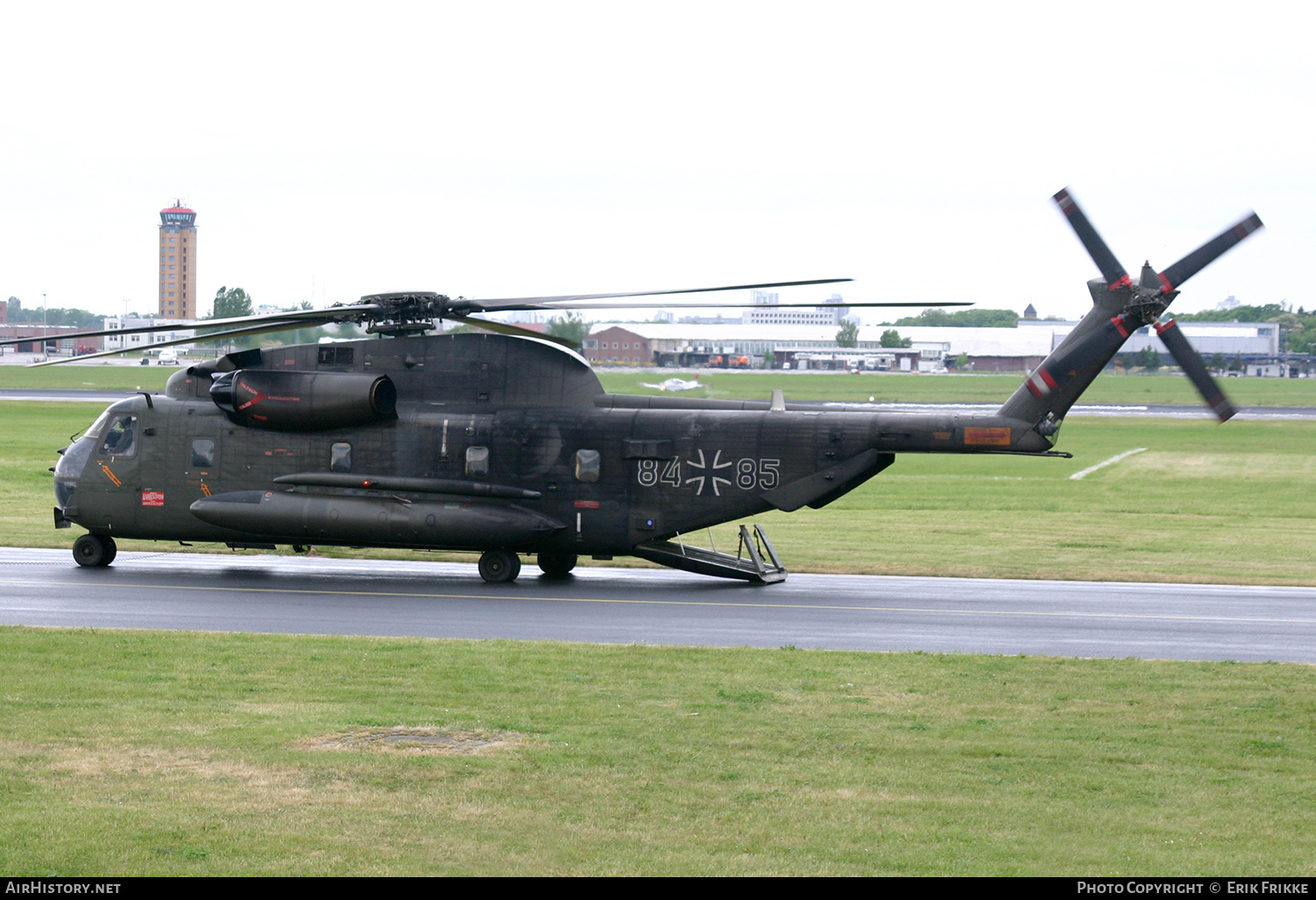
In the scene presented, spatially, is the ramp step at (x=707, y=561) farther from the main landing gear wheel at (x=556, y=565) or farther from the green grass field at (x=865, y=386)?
the green grass field at (x=865, y=386)

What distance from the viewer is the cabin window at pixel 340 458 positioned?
21.8 meters

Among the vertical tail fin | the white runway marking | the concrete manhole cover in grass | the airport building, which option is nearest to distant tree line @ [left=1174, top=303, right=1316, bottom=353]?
the airport building

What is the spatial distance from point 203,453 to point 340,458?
100 inches

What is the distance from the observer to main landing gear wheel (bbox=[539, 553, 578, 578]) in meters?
22.6

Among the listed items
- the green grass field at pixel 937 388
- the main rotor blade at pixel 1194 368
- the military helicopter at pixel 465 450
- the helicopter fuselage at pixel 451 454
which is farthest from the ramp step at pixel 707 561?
the green grass field at pixel 937 388

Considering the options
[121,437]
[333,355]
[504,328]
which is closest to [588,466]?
[504,328]

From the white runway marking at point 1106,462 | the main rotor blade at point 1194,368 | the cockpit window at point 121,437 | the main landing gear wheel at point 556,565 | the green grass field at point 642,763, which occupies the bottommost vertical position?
the green grass field at point 642,763

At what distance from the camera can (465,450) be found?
21547mm

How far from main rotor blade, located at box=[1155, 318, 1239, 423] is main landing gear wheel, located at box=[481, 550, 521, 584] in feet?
35.4

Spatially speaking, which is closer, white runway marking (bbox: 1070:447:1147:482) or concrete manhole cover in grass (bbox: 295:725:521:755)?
concrete manhole cover in grass (bbox: 295:725:521:755)

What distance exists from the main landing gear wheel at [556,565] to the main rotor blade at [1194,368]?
10.3 meters

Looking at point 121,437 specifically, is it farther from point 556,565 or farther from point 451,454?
point 556,565

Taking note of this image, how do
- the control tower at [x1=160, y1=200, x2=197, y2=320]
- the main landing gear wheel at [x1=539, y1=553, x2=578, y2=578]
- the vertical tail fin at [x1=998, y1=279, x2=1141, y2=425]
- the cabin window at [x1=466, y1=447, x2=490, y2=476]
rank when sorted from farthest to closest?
the control tower at [x1=160, y1=200, x2=197, y2=320] → the main landing gear wheel at [x1=539, y1=553, x2=578, y2=578] → the cabin window at [x1=466, y1=447, x2=490, y2=476] → the vertical tail fin at [x1=998, y1=279, x2=1141, y2=425]

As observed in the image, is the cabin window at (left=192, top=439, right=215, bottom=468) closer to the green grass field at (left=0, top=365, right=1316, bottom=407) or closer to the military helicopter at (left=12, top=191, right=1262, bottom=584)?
the military helicopter at (left=12, top=191, right=1262, bottom=584)
